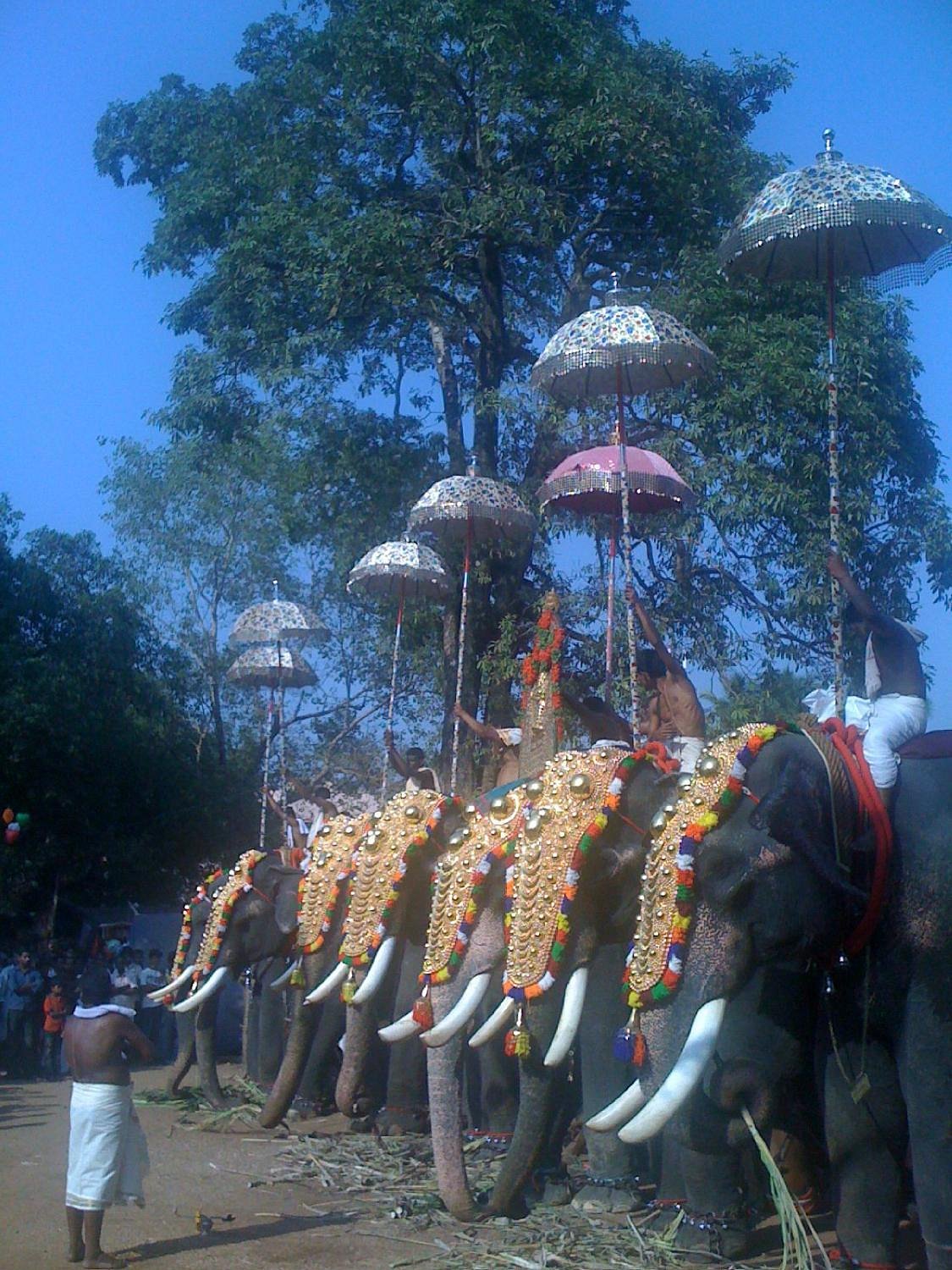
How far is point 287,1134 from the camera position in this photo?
28.8ft

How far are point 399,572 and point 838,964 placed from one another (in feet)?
24.7

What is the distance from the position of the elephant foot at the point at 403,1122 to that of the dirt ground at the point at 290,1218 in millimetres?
241

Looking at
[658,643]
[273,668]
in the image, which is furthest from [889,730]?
[273,668]

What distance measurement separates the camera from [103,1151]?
5.95 m

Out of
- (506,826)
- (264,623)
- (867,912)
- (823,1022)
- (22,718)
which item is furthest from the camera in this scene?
(22,718)

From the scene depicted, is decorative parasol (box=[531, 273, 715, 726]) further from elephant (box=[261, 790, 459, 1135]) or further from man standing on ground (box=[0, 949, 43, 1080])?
man standing on ground (box=[0, 949, 43, 1080])

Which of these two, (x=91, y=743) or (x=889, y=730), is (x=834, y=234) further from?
(x=91, y=743)

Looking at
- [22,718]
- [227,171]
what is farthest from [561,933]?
[22,718]

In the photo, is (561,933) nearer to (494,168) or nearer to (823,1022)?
(823,1022)

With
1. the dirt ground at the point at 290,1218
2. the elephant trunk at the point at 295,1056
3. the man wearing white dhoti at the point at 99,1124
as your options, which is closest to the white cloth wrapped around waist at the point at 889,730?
Answer: the dirt ground at the point at 290,1218

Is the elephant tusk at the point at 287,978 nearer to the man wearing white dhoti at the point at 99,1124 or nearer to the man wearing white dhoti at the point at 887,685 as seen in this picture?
the man wearing white dhoti at the point at 99,1124

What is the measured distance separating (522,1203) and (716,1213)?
1163 mm

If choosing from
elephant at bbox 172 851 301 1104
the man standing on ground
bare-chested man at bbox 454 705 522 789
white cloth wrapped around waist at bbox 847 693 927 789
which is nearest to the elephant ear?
elephant at bbox 172 851 301 1104

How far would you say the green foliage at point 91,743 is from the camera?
2045 cm
